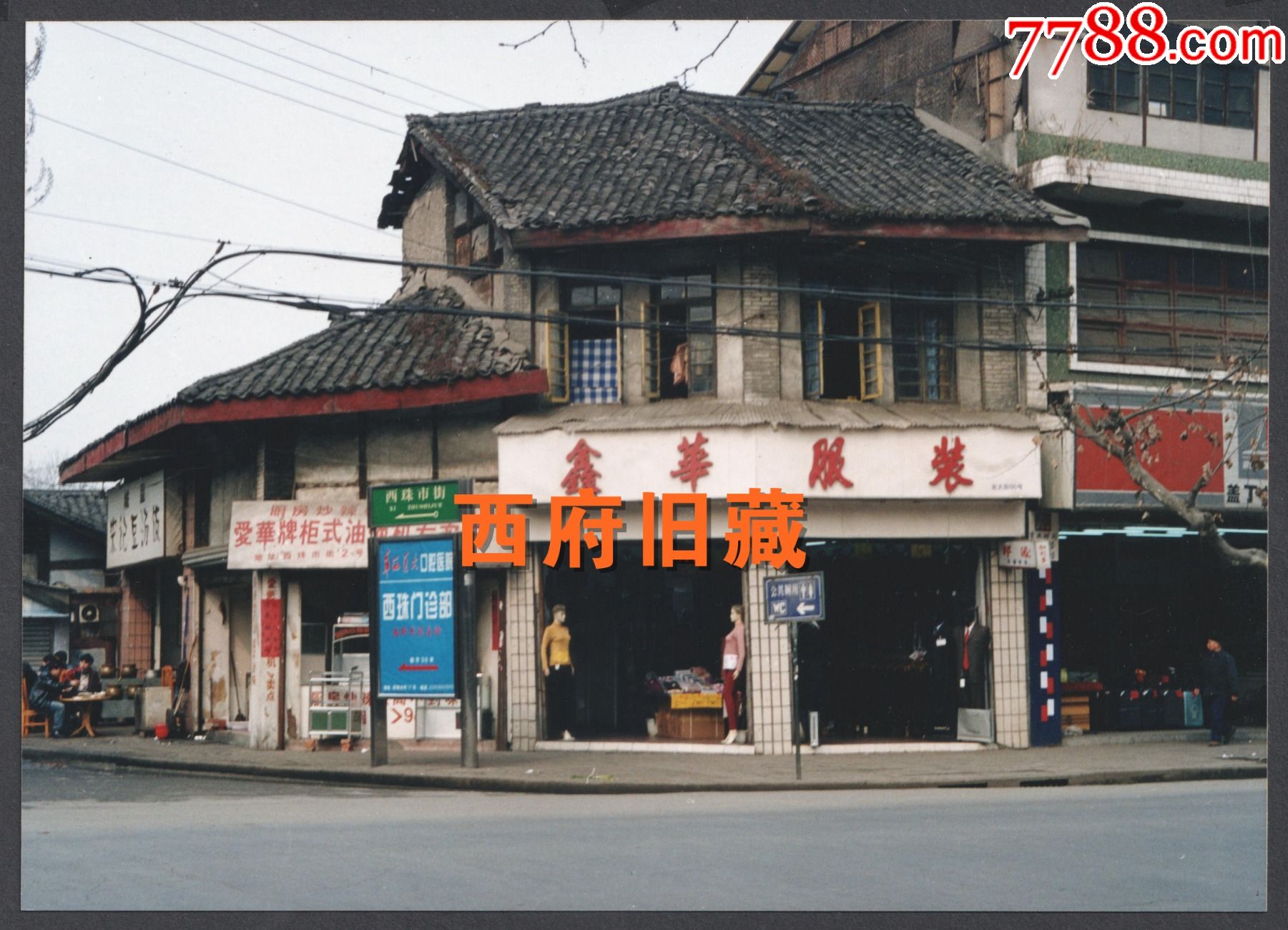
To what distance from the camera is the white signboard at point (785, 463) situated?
1961 cm

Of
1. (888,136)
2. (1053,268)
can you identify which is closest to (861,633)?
(1053,268)

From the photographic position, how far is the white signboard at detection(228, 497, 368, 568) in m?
21.2

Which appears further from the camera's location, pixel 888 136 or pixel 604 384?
pixel 888 136

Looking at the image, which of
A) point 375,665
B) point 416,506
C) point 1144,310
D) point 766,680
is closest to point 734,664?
point 766,680

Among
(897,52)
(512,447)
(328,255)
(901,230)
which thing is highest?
Result: (897,52)

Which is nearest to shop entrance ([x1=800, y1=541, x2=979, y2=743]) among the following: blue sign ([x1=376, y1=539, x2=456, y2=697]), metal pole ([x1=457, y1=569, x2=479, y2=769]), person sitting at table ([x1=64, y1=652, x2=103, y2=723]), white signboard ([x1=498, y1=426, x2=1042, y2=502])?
white signboard ([x1=498, y1=426, x2=1042, y2=502])

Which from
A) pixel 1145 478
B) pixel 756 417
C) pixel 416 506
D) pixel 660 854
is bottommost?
pixel 660 854

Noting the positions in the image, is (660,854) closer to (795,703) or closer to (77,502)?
(795,703)

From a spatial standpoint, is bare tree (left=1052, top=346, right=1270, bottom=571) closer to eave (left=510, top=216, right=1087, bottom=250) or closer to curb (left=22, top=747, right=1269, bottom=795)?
eave (left=510, top=216, right=1087, bottom=250)

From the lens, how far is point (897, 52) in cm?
2502

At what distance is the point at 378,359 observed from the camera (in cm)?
2155

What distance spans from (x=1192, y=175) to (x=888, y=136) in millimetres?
4331

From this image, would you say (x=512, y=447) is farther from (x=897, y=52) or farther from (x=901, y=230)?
(x=897, y=52)

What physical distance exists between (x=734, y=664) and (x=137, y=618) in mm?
13857
